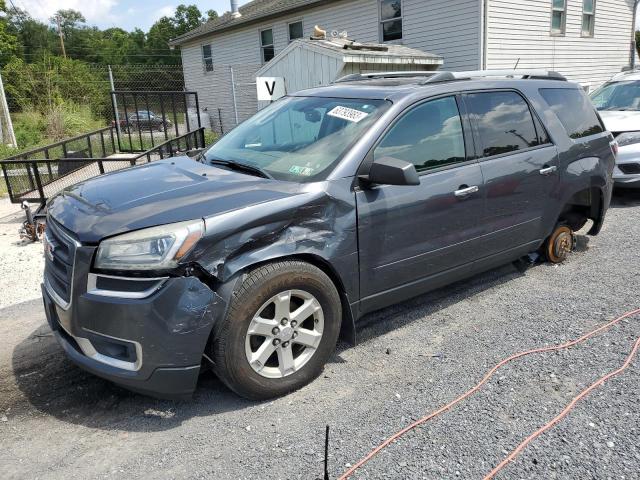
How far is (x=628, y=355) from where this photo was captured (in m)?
3.36

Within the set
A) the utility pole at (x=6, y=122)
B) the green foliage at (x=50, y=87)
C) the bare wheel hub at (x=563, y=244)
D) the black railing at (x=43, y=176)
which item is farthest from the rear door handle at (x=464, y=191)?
the green foliage at (x=50, y=87)

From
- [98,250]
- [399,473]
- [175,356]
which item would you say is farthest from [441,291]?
[98,250]

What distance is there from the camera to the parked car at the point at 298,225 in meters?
2.60

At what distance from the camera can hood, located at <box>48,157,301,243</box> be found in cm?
266

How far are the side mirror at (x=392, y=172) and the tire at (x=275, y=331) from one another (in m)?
0.67

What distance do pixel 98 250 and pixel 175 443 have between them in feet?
3.56

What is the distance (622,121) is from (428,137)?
19.6 ft

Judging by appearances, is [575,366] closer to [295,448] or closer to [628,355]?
[628,355]

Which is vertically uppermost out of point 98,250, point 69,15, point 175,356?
point 69,15

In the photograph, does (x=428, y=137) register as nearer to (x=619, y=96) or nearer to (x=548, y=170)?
(x=548, y=170)

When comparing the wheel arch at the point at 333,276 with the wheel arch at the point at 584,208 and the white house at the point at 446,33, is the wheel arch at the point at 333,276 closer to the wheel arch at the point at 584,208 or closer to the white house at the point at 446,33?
the wheel arch at the point at 584,208

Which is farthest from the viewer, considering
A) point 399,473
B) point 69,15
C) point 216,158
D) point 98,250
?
point 69,15

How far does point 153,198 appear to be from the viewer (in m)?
2.89

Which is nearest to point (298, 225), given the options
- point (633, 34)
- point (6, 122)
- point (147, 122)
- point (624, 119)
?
point (624, 119)
